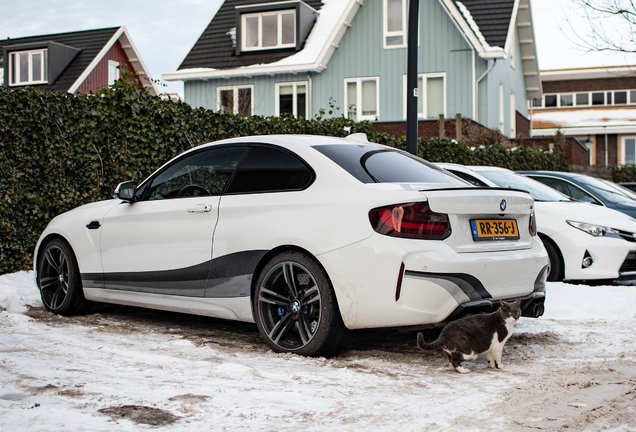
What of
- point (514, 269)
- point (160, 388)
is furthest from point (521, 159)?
point (160, 388)

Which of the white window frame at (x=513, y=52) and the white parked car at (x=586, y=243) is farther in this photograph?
the white window frame at (x=513, y=52)

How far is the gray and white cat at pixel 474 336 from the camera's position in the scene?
4414mm

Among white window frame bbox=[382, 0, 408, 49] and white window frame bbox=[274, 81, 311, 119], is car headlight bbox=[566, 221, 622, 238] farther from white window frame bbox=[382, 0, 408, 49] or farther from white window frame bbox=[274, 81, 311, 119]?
white window frame bbox=[274, 81, 311, 119]

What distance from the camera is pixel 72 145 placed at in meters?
8.44

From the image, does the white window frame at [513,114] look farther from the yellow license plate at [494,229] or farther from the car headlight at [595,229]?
the yellow license plate at [494,229]

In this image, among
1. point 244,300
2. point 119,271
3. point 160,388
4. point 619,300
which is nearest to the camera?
point 160,388

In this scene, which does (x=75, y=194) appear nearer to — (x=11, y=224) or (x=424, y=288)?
(x=11, y=224)

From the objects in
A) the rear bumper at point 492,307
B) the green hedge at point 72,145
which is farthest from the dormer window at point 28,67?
the rear bumper at point 492,307

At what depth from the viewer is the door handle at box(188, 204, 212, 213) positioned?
17.3ft

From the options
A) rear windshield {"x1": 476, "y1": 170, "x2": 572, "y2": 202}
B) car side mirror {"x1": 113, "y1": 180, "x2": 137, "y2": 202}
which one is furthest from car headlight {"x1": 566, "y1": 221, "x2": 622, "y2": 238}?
car side mirror {"x1": 113, "y1": 180, "x2": 137, "y2": 202}

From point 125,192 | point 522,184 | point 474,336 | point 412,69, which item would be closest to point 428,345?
point 474,336

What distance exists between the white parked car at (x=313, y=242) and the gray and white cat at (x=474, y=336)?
3.4 inches

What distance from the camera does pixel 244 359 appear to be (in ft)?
15.4

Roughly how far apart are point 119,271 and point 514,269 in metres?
3.30
